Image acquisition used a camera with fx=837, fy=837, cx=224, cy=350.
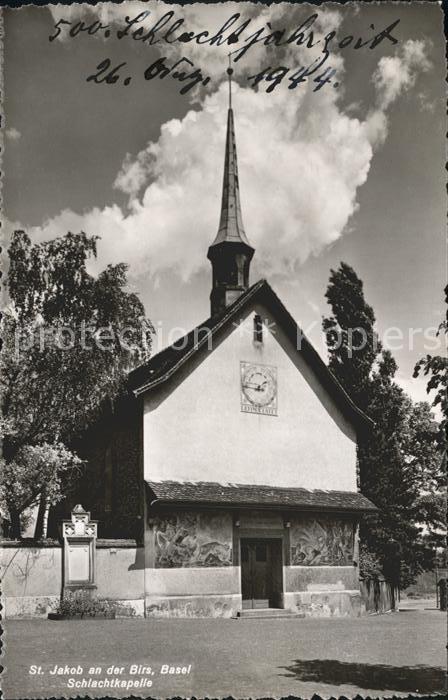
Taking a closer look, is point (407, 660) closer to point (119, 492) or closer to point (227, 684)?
point (227, 684)

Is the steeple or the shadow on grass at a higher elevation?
the steeple

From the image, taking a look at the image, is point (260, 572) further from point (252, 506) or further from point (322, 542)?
point (252, 506)

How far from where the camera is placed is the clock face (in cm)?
2716

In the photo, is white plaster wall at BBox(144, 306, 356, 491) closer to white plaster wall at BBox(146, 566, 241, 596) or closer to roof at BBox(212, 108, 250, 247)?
white plaster wall at BBox(146, 566, 241, 596)

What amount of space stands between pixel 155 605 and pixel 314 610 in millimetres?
5949

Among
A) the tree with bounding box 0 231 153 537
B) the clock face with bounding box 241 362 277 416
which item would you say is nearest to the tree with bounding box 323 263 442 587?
the clock face with bounding box 241 362 277 416

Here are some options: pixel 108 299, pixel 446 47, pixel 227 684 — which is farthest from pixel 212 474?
pixel 446 47

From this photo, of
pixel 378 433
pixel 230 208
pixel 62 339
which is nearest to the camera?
pixel 62 339

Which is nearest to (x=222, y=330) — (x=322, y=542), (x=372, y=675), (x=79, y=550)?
(x=322, y=542)

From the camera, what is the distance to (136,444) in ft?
83.9

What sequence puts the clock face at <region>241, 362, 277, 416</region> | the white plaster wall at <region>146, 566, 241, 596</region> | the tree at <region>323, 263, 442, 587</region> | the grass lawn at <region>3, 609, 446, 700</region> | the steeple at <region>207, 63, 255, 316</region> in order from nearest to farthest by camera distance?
the grass lawn at <region>3, 609, 446, 700</region>
the white plaster wall at <region>146, 566, 241, 596</region>
the clock face at <region>241, 362, 277, 416</region>
the steeple at <region>207, 63, 255, 316</region>
the tree at <region>323, 263, 442, 587</region>

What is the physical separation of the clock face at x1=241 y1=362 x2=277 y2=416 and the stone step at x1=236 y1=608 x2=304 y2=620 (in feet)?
20.2

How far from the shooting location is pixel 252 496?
84.2 feet

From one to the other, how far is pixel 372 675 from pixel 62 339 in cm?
1583
